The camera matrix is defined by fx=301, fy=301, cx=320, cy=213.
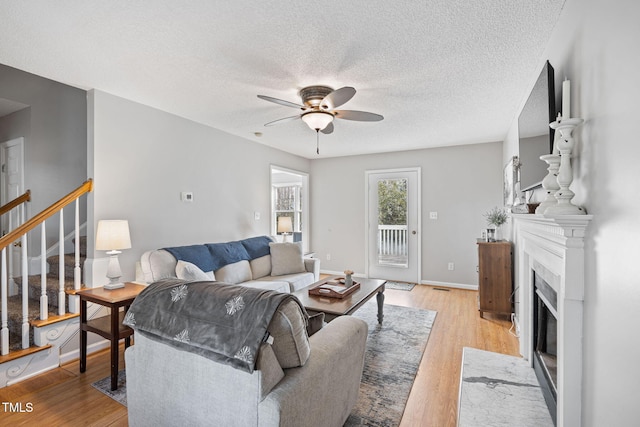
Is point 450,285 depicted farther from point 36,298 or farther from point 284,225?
point 36,298

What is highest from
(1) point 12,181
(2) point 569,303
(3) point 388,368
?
(1) point 12,181

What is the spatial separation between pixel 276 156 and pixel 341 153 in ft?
4.02

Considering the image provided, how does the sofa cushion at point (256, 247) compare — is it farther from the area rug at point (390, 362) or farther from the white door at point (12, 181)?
the white door at point (12, 181)

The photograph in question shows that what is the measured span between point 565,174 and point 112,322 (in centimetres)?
284

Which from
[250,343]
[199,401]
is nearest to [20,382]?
[199,401]

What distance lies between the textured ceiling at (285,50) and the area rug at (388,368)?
2376mm

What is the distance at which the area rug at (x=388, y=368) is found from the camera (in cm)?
192

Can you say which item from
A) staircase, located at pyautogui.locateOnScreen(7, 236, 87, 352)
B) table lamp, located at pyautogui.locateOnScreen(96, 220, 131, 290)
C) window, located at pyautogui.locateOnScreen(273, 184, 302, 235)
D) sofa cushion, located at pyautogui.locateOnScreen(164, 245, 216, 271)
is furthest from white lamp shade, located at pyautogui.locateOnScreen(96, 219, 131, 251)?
window, located at pyautogui.locateOnScreen(273, 184, 302, 235)

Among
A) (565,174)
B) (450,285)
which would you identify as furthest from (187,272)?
(450,285)

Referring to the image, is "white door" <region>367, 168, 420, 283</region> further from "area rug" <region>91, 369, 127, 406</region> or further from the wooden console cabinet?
"area rug" <region>91, 369, 127, 406</region>

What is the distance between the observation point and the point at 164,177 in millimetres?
3391

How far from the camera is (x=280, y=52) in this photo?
2107 millimetres

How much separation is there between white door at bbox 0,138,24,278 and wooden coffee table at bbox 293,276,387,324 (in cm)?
339

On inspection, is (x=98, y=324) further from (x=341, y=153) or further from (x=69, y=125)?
(x=341, y=153)
